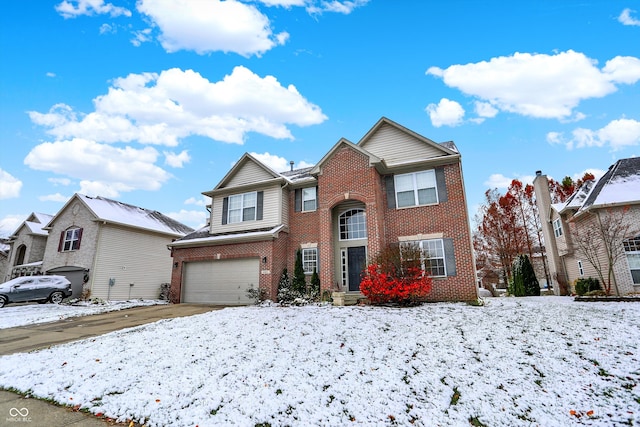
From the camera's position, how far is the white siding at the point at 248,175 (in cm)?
1665

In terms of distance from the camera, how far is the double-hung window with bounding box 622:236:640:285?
1371 cm

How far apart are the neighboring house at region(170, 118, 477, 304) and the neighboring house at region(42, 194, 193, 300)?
5.82m

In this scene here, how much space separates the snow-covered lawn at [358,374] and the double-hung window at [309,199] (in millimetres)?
8600

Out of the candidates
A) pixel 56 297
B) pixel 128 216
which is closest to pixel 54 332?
pixel 56 297

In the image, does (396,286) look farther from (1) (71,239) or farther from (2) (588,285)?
(1) (71,239)

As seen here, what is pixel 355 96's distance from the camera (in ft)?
52.8

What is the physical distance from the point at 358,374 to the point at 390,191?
406 inches

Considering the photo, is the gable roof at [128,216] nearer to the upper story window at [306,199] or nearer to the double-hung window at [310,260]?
the upper story window at [306,199]

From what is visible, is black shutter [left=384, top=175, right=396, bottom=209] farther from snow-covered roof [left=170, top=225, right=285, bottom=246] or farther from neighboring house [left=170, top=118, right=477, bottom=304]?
snow-covered roof [left=170, top=225, right=285, bottom=246]

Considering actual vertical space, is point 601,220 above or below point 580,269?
above

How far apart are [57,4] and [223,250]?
11.3 metres

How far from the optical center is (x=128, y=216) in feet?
69.6

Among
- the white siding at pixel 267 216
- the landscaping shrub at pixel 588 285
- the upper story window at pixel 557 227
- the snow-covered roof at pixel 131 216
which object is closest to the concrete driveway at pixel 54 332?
the white siding at pixel 267 216

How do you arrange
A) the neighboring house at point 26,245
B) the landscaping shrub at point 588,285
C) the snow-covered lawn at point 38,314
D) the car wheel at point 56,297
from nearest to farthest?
the snow-covered lawn at point 38,314 < the landscaping shrub at point 588,285 < the car wheel at point 56,297 < the neighboring house at point 26,245
